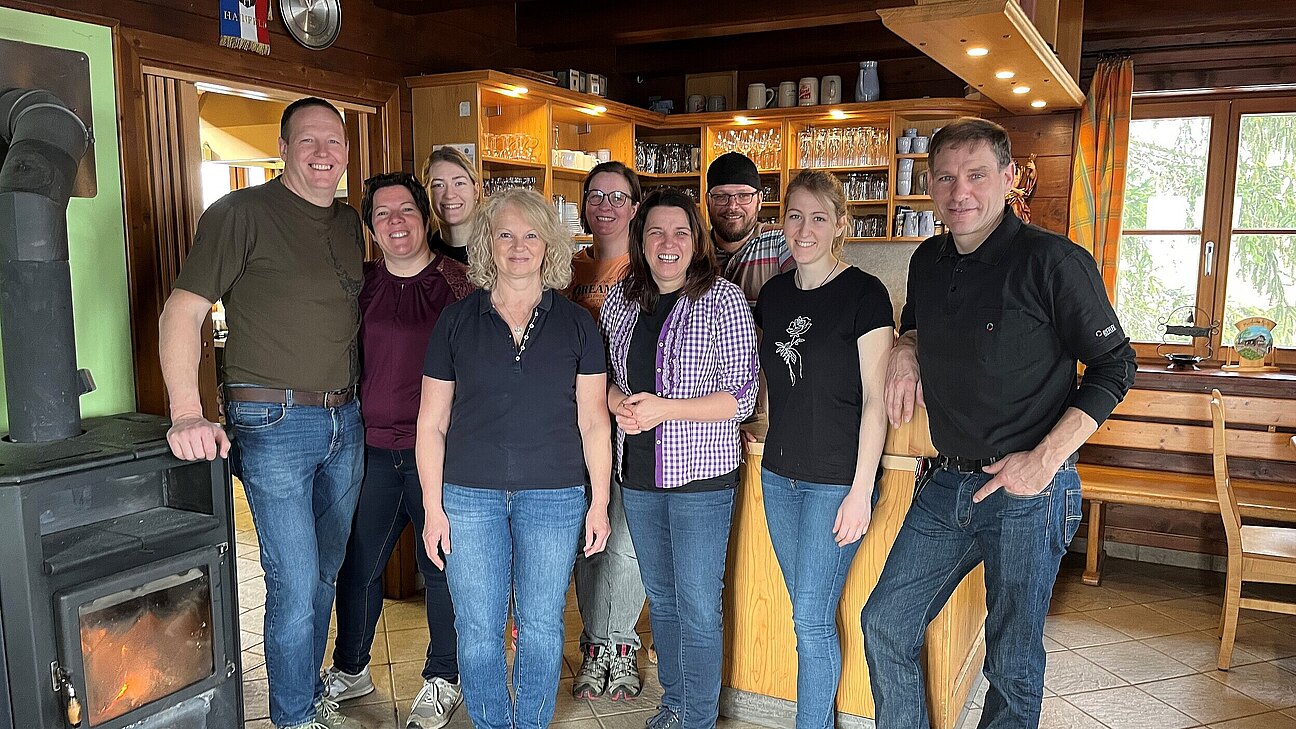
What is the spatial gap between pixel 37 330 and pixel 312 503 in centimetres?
87

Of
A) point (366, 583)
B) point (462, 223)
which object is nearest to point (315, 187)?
point (462, 223)

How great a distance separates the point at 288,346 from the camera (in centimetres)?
261

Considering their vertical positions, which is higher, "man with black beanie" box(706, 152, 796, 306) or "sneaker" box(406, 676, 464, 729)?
"man with black beanie" box(706, 152, 796, 306)

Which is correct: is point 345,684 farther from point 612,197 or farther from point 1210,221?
point 1210,221

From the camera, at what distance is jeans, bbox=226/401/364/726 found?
8.54 ft

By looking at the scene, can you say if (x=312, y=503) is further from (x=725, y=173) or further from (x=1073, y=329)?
(x=1073, y=329)

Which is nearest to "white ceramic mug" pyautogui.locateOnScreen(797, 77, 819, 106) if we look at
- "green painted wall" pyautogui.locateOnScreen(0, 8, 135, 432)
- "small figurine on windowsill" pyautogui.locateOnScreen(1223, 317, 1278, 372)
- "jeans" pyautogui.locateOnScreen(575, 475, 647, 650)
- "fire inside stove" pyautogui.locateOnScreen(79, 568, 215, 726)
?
"small figurine on windowsill" pyautogui.locateOnScreen(1223, 317, 1278, 372)

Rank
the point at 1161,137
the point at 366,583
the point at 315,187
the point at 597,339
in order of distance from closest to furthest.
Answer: the point at 597,339, the point at 315,187, the point at 366,583, the point at 1161,137

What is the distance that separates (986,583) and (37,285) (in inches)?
93.2

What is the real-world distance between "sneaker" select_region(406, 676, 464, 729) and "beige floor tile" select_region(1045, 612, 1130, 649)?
96.8 inches

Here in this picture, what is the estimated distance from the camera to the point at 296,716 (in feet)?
9.12

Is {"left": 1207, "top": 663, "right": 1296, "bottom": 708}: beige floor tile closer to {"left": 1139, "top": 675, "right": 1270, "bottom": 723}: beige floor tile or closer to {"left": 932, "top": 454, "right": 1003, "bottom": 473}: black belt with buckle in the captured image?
{"left": 1139, "top": 675, "right": 1270, "bottom": 723}: beige floor tile

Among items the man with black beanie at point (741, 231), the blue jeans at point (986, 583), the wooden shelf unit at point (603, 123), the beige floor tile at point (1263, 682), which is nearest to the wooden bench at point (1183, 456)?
the beige floor tile at point (1263, 682)

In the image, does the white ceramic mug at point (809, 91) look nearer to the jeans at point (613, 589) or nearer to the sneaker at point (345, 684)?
the jeans at point (613, 589)
